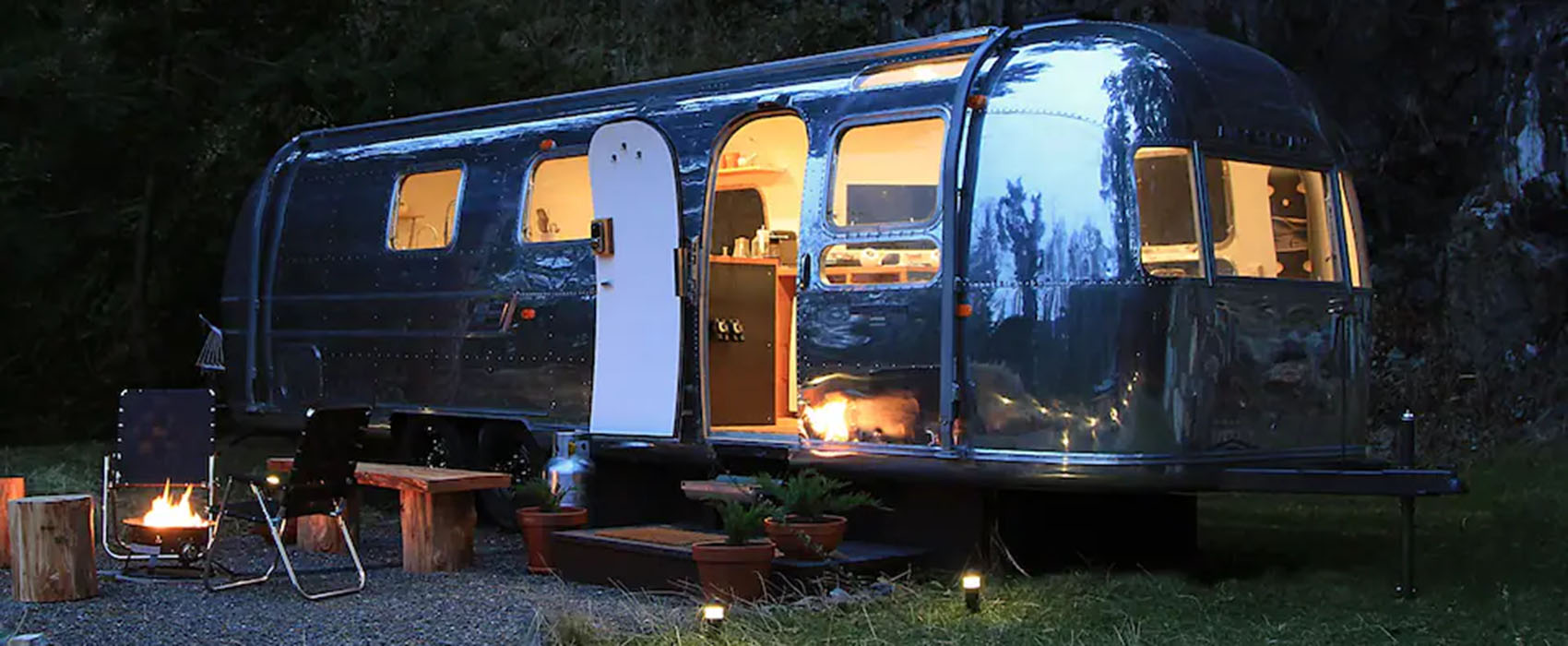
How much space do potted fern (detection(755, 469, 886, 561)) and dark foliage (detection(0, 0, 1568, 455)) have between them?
8.01 m

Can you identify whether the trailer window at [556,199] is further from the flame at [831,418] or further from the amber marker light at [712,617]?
the amber marker light at [712,617]

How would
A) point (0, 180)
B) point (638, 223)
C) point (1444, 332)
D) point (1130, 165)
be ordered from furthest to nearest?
1. point (1444, 332)
2. point (0, 180)
3. point (638, 223)
4. point (1130, 165)

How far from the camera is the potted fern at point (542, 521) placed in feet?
28.2

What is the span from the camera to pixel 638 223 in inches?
356

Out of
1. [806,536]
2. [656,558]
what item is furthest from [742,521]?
[656,558]

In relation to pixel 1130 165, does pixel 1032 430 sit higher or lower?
lower

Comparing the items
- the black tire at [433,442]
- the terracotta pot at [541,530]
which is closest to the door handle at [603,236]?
the terracotta pot at [541,530]

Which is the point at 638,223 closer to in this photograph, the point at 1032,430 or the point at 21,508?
the point at 1032,430

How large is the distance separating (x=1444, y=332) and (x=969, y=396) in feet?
29.5

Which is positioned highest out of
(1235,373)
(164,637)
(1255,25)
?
(1255,25)

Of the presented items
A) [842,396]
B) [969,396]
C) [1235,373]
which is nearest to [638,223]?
[842,396]

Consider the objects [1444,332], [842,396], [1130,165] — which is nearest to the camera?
[1130,165]

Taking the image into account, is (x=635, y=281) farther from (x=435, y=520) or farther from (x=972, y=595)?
(x=972, y=595)

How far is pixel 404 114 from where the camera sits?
14.9m
